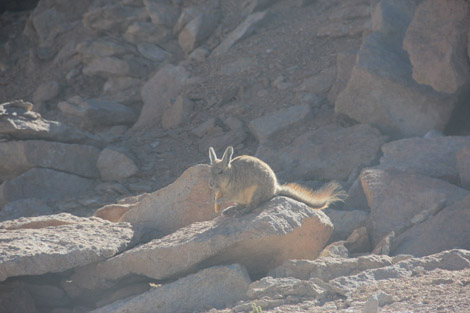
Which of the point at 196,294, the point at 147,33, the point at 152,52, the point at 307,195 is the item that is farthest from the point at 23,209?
the point at 147,33

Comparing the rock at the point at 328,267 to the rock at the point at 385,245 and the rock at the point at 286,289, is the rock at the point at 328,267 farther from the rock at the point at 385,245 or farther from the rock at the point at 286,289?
the rock at the point at 385,245

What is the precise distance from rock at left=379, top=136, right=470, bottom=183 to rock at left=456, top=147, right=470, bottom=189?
8.3 inches

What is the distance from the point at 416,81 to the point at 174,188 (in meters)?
5.43

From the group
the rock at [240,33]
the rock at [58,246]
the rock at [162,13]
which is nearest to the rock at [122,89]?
the rock at [162,13]

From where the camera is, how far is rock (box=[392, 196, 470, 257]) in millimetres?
7160

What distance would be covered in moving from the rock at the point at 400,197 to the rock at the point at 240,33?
8271 mm

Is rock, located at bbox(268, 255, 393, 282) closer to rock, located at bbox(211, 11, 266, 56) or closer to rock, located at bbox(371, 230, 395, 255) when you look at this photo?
rock, located at bbox(371, 230, 395, 255)

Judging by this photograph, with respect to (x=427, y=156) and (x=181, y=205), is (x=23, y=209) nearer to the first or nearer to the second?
(x=181, y=205)

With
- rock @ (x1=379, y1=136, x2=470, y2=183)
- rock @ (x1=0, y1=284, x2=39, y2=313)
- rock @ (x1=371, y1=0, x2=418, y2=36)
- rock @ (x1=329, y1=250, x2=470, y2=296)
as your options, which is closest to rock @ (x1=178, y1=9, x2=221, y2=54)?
rock @ (x1=371, y1=0, x2=418, y2=36)

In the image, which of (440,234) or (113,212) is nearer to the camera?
(440,234)

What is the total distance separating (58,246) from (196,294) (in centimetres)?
176

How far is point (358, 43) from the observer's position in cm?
1375

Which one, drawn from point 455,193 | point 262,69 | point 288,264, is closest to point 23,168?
point 262,69

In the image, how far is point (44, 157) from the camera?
12594 millimetres
